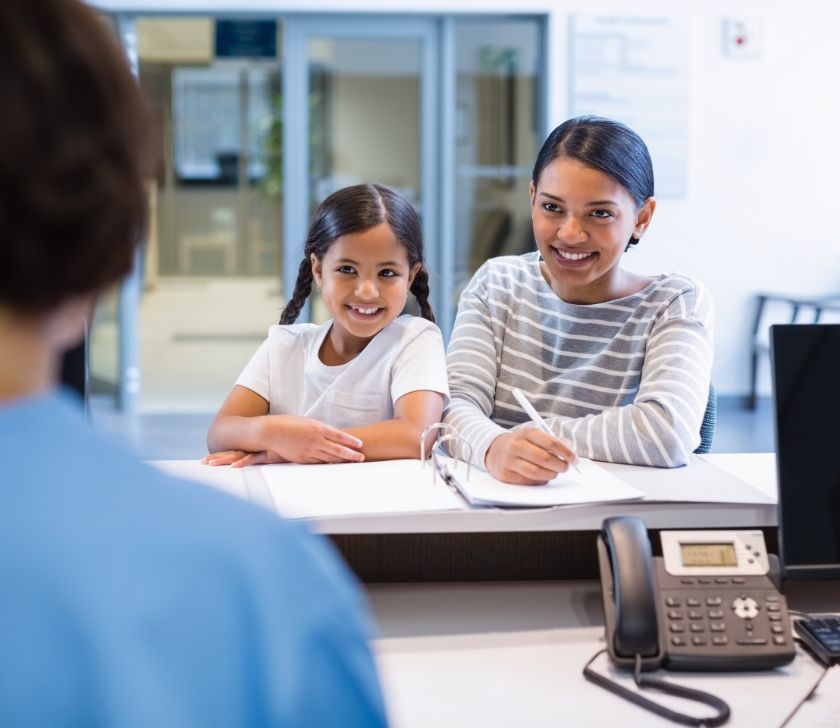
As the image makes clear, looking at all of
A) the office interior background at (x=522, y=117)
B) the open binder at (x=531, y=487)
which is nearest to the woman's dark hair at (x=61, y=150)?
the open binder at (x=531, y=487)

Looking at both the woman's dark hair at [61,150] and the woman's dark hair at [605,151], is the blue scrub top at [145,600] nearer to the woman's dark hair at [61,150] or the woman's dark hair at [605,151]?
the woman's dark hair at [61,150]

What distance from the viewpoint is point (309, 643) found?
1.48 ft

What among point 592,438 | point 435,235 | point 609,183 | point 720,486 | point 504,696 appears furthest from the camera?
point 435,235

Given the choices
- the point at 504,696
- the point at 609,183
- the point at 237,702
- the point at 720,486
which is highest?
the point at 609,183

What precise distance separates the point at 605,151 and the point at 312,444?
2.20 feet

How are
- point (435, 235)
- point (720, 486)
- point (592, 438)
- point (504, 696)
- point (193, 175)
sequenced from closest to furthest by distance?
point (504, 696) → point (720, 486) → point (592, 438) → point (435, 235) → point (193, 175)

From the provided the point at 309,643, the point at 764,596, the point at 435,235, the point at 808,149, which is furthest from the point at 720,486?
the point at 808,149

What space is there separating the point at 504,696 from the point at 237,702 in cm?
78

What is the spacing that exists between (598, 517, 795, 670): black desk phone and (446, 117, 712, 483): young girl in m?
0.34

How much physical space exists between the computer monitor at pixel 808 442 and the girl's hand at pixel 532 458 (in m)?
0.27

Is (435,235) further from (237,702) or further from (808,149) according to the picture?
(237,702)

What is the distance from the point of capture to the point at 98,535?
0.42 metres

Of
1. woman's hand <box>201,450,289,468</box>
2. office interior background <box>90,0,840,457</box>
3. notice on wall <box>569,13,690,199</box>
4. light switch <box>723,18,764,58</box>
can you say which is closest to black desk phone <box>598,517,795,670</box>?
woman's hand <box>201,450,289,468</box>

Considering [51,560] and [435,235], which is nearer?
[51,560]
